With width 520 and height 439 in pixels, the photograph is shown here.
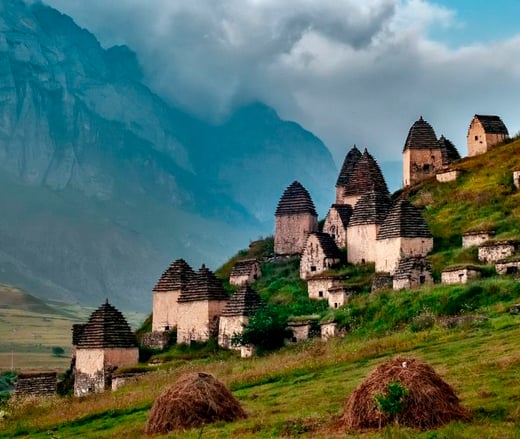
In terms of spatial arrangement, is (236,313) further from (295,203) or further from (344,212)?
(295,203)

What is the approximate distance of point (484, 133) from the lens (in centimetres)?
8175

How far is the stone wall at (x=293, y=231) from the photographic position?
7162cm

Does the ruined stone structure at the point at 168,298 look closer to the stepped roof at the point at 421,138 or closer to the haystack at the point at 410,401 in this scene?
the stepped roof at the point at 421,138

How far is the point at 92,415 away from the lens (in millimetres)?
36406

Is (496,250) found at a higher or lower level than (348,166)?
lower

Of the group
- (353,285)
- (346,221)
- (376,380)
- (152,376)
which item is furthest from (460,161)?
(376,380)

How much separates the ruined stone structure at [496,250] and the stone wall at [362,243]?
27.6 feet

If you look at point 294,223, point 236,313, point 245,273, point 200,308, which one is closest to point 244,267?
point 245,273

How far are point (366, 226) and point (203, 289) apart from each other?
34.1 ft

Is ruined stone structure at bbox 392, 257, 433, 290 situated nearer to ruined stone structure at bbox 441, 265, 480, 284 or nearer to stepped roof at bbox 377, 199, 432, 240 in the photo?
ruined stone structure at bbox 441, 265, 480, 284

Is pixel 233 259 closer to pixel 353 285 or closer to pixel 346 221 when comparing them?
pixel 346 221

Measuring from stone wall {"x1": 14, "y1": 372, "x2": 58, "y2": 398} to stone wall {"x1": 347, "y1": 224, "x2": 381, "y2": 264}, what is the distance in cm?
1838

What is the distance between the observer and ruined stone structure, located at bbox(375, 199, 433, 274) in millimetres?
56844

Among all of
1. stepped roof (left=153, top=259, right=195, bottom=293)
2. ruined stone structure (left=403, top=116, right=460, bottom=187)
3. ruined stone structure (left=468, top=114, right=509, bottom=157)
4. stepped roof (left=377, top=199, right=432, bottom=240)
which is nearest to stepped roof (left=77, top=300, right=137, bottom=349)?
stepped roof (left=153, top=259, right=195, bottom=293)
